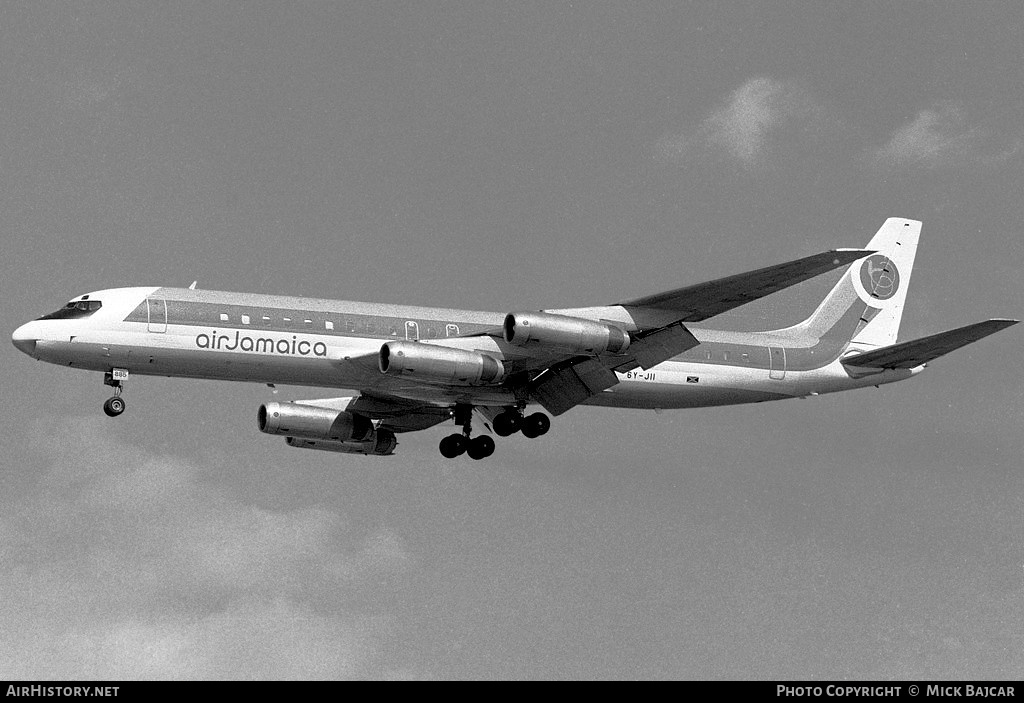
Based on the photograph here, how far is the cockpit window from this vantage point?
4056 centimetres

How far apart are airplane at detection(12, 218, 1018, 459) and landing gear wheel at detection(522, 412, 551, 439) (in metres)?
0.04

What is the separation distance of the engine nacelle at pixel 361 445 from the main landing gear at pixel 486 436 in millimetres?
3105

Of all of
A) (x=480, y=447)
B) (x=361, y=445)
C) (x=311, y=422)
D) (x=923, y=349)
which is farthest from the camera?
(x=361, y=445)

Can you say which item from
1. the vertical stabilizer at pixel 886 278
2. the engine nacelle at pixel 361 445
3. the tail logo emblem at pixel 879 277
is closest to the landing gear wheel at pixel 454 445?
the engine nacelle at pixel 361 445

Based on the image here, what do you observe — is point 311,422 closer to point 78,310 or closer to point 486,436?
point 486,436

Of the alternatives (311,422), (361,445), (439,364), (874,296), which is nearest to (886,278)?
(874,296)

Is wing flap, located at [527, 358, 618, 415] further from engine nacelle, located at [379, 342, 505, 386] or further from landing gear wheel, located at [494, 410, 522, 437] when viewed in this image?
engine nacelle, located at [379, 342, 505, 386]

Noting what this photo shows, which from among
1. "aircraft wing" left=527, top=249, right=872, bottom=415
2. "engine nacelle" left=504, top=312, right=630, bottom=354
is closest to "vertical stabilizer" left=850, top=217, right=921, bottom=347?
"aircraft wing" left=527, top=249, right=872, bottom=415

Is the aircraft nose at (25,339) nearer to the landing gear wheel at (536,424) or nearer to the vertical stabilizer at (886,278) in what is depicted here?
the landing gear wheel at (536,424)

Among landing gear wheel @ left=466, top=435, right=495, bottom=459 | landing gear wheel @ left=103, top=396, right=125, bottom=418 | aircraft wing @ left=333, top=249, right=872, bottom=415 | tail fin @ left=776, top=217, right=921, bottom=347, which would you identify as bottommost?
landing gear wheel @ left=103, top=396, right=125, bottom=418

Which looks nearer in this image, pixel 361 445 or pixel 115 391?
pixel 115 391

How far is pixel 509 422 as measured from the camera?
148 ft

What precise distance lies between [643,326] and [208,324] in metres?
12.2

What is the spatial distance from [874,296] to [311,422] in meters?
19.8
